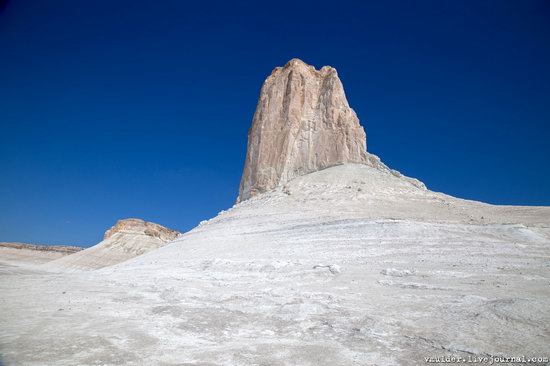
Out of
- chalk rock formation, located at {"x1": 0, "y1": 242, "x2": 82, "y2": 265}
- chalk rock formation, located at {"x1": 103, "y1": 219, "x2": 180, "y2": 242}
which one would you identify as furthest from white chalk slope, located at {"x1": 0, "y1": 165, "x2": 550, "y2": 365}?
chalk rock formation, located at {"x1": 0, "y1": 242, "x2": 82, "y2": 265}

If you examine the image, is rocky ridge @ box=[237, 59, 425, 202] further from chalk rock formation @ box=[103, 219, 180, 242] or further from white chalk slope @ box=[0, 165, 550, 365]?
chalk rock formation @ box=[103, 219, 180, 242]

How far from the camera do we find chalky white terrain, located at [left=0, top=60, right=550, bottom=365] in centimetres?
526

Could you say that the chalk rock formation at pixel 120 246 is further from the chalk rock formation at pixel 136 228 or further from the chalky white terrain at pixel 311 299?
the chalky white terrain at pixel 311 299

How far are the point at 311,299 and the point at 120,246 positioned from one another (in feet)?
176

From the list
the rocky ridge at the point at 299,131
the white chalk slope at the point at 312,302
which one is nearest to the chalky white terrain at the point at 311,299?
the white chalk slope at the point at 312,302

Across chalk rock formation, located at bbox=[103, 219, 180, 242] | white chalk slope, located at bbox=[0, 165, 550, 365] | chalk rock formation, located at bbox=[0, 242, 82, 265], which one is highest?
chalk rock formation, located at bbox=[103, 219, 180, 242]

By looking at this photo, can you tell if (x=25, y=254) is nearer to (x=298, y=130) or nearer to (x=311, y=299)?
(x=298, y=130)

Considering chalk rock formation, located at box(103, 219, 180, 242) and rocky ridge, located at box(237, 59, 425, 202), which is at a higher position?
rocky ridge, located at box(237, 59, 425, 202)

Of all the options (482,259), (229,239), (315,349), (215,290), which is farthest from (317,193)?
(315,349)

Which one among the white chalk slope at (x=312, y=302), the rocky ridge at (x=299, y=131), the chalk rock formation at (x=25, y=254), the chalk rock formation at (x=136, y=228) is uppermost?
the rocky ridge at (x=299, y=131)

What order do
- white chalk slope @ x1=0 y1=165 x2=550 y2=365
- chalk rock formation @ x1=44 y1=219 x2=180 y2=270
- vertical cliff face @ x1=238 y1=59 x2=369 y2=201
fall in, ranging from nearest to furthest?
white chalk slope @ x1=0 y1=165 x2=550 y2=365 < vertical cliff face @ x1=238 y1=59 x2=369 y2=201 < chalk rock formation @ x1=44 y1=219 x2=180 y2=270

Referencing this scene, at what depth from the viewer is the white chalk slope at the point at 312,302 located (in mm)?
5258

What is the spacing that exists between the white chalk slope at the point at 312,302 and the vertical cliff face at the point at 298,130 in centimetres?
1902

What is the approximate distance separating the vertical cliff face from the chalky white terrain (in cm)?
1660
